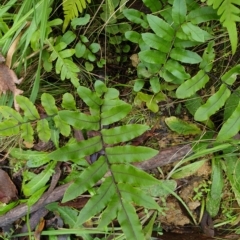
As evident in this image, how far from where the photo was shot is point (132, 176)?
4.86 ft

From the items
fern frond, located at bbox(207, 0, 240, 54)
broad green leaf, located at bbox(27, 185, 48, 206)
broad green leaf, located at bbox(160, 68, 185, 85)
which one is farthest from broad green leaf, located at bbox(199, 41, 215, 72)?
broad green leaf, located at bbox(27, 185, 48, 206)

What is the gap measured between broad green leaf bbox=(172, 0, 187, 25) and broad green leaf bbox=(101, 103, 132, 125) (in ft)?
1.27

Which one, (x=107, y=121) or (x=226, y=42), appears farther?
(x=226, y=42)

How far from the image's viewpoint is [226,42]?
1.77 meters

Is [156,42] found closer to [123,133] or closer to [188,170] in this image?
[123,133]

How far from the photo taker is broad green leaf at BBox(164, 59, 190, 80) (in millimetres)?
1633

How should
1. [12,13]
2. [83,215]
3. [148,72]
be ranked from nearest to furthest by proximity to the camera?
[83,215]
[148,72]
[12,13]

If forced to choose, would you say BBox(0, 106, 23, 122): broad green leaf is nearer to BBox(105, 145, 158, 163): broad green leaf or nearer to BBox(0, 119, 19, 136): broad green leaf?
BBox(0, 119, 19, 136): broad green leaf

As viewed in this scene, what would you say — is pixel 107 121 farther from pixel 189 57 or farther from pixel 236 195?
pixel 236 195

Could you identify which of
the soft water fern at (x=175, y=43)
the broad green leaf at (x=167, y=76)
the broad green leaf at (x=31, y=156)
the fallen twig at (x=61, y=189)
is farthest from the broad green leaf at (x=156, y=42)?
the broad green leaf at (x=31, y=156)

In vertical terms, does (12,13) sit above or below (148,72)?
above

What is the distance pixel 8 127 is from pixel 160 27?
0.74 m

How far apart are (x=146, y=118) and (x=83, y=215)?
1.96ft

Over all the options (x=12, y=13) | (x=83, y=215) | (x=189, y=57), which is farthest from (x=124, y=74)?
(x=83, y=215)
